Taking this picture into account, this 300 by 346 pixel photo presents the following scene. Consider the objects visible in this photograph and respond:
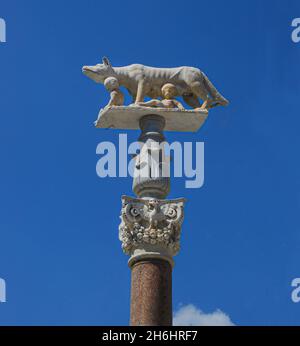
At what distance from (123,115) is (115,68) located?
137 cm

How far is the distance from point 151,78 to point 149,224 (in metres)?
4.07

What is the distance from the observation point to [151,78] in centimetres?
2314

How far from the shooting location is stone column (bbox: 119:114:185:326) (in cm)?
1988

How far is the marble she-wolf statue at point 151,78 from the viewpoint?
908 inches

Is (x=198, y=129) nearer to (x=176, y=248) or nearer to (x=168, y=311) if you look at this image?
(x=176, y=248)

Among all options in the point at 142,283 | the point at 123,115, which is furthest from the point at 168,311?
the point at 123,115

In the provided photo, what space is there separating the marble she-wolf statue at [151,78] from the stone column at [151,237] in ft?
6.29

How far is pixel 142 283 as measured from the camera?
20.2 meters

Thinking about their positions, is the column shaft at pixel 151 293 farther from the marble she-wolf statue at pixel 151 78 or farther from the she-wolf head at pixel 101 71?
the she-wolf head at pixel 101 71

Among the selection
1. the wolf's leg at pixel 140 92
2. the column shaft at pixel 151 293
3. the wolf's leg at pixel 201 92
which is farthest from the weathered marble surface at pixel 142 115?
the column shaft at pixel 151 293

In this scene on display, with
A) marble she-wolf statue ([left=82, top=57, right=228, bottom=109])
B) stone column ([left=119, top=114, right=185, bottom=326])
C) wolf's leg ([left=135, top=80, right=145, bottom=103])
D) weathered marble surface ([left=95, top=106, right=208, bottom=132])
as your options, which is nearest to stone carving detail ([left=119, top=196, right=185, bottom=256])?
stone column ([left=119, top=114, right=185, bottom=326])

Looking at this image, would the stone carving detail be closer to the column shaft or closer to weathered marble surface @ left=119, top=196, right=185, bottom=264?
weathered marble surface @ left=119, top=196, right=185, bottom=264
